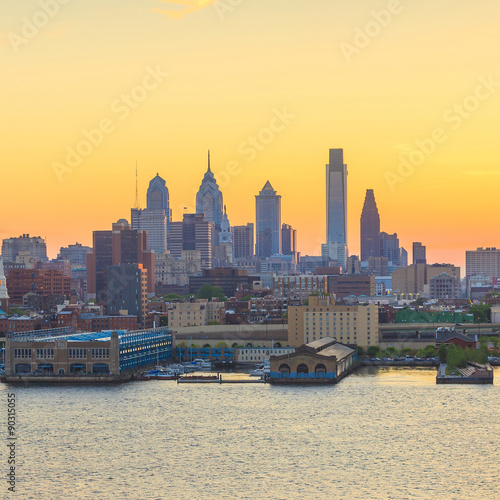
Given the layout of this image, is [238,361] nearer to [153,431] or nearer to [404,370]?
[404,370]

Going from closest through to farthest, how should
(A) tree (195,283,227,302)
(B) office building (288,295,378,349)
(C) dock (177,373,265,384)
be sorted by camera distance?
(C) dock (177,373,265,384) < (B) office building (288,295,378,349) < (A) tree (195,283,227,302)

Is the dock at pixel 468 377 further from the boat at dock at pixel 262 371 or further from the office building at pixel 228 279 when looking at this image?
the office building at pixel 228 279

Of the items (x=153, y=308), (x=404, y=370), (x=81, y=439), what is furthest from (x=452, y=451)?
(x=153, y=308)

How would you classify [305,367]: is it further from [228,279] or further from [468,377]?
[228,279]

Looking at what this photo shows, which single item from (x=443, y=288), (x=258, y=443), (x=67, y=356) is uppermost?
(x=443, y=288)

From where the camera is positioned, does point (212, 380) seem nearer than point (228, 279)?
Yes

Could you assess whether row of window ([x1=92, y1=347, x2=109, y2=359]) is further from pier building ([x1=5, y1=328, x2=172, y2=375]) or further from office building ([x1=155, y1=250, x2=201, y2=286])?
office building ([x1=155, y1=250, x2=201, y2=286])

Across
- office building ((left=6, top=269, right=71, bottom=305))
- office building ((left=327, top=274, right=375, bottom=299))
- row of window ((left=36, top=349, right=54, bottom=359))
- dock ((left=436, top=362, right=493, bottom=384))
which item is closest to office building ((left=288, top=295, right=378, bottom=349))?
dock ((left=436, top=362, right=493, bottom=384))

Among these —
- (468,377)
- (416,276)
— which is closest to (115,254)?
(416,276)
